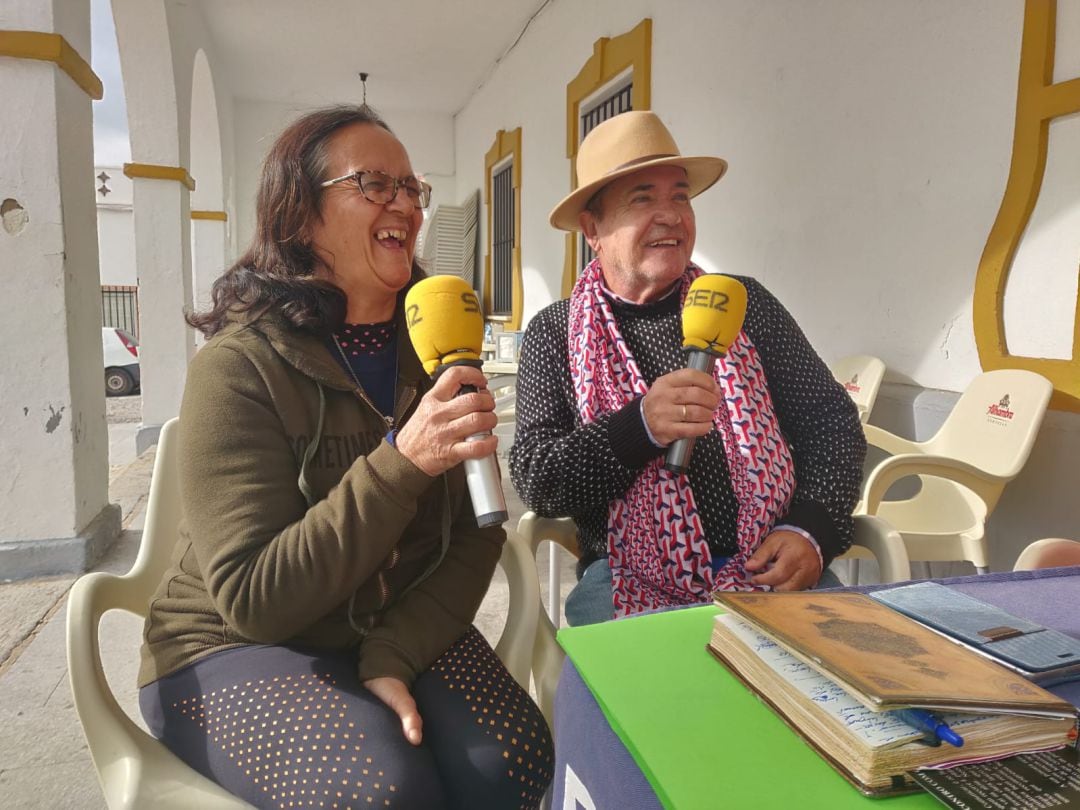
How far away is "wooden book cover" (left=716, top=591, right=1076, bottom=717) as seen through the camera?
625 mm

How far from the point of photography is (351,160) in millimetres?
1414

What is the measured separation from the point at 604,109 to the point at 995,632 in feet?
20.6

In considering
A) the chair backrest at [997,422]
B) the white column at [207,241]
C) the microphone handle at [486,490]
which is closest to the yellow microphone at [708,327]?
the microphone handle at [486,490]

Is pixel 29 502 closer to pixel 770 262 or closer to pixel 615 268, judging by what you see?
pixel 615 268

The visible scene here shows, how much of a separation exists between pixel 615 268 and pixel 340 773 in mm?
1210

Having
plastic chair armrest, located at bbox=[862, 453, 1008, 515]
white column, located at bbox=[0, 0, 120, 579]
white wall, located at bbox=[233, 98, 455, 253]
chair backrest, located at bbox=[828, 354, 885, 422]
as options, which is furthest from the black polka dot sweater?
white wall, located at bbox=[233, 98, 455, 253]

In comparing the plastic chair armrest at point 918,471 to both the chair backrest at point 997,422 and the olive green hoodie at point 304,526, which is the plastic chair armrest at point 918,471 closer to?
the chair backrest at point 997,422

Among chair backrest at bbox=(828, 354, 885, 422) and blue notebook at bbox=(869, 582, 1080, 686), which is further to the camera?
chair backrest at bbox=(828, 354, 885, 422)

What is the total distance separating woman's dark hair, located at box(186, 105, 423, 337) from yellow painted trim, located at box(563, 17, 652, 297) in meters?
4.42

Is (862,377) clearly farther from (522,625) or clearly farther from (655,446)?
(522,625)

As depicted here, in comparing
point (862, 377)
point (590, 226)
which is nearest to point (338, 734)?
point (590, 226)

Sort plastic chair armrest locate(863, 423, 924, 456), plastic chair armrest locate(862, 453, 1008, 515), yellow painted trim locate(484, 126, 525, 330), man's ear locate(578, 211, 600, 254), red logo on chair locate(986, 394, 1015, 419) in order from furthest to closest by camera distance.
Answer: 1. yellow painted trim locate(484, 126, 525, 330)
2. plastic chair armrest locate(863, 423, 924, 456)
3. red logo on chair locate(986, 394, 1015, 419)
4. plastic chair armrest locate(862, 453, 1008, 515)
5. man's ear locate(578, 211, 600, 254)

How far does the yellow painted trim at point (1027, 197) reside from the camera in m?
2.49

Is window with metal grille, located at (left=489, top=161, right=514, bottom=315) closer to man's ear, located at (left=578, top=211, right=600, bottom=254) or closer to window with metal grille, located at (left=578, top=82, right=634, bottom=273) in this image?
window with metal grille, located at (left=578, top=82, right=634, bottom=273)
